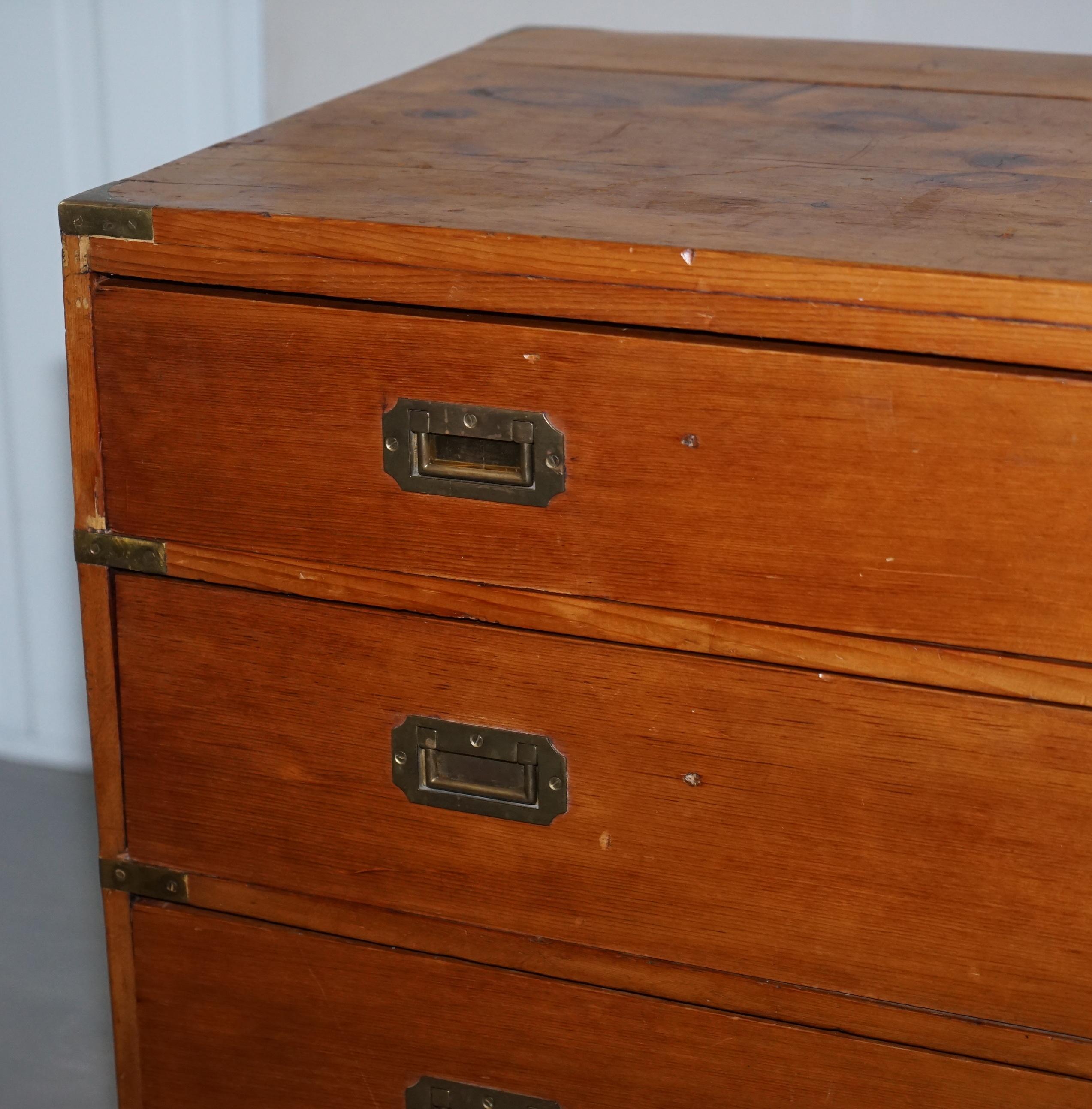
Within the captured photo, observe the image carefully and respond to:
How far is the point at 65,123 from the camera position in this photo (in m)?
1.56

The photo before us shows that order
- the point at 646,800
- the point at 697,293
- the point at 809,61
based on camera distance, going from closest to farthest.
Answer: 1. the point at 697,293
2. the point at 646,800
3. the point at 809,61

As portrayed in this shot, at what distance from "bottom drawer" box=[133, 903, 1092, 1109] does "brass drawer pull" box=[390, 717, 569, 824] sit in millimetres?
123

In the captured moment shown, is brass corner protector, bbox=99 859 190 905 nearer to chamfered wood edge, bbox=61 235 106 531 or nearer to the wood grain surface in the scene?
chamfered wood edge, bbox=61 235 106 531

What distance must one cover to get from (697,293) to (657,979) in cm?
43

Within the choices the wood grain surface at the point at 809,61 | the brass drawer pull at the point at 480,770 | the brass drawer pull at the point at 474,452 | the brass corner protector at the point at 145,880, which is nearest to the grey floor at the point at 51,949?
the brass corner protector at the point at 145,880

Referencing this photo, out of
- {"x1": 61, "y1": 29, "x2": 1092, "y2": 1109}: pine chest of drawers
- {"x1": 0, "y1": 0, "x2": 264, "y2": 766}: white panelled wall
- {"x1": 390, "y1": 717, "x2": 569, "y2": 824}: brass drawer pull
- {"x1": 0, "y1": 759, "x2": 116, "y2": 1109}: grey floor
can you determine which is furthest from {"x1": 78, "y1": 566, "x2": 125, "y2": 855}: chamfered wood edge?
{"x1": 0, "y1": 0, "x2": 264, "y2": 766}: white panelled wall

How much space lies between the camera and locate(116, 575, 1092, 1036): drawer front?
805 millimetres

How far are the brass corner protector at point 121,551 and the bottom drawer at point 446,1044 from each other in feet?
0.82

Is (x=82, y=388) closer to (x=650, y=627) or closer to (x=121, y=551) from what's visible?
(x=121, y=551)

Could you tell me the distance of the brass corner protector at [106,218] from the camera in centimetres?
82

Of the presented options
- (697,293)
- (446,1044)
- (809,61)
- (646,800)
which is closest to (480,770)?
(646,800)

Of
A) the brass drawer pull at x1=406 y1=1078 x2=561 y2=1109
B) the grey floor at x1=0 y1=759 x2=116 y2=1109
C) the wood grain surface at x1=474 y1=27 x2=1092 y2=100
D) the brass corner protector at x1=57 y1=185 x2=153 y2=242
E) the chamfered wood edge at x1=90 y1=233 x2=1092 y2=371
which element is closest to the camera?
the chamfered wood edge at x1=90 y1=233 x2=1092 y2=371

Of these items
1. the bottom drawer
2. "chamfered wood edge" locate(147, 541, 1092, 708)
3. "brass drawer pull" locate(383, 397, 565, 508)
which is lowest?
the bottom drawer

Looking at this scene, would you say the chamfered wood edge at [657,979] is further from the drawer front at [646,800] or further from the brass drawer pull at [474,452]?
the brass drawer pull at [474,452]
